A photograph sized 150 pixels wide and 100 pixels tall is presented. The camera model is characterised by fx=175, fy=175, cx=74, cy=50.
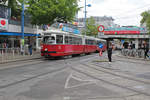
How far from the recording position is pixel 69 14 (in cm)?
2380

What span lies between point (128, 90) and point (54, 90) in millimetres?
2473

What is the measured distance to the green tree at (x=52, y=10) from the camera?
22.6 m

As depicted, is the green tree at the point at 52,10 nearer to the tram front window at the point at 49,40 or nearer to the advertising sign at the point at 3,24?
the advertising sign at the point at 3,24

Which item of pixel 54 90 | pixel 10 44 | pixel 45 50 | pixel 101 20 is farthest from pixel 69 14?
pixel 101 20

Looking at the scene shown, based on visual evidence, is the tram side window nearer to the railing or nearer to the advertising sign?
the railing

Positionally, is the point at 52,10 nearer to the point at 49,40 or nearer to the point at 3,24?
the point at 49,40

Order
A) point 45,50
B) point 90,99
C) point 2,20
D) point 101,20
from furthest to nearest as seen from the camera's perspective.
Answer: point 101,20 < point 2,20 < point 45,50 < point 90,99

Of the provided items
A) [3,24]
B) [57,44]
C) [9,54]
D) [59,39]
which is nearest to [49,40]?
[57,44]

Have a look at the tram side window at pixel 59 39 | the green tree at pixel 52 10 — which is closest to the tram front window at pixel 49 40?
the tram side window at pixel 59 39

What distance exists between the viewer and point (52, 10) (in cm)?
2241

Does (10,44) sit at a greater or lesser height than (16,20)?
lesser

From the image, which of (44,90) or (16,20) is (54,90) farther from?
(16,20)

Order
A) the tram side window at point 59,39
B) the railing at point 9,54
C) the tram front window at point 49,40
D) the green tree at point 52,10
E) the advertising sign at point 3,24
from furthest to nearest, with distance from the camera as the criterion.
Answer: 1. the advertising sign at point 3,24
2. the green tree at point 52,10
3. the tram side window at point 59,39
4. the tram front window at point 49,40
5. the railing at point 9,54

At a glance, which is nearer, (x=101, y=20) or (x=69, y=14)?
(x=69, y=14)
